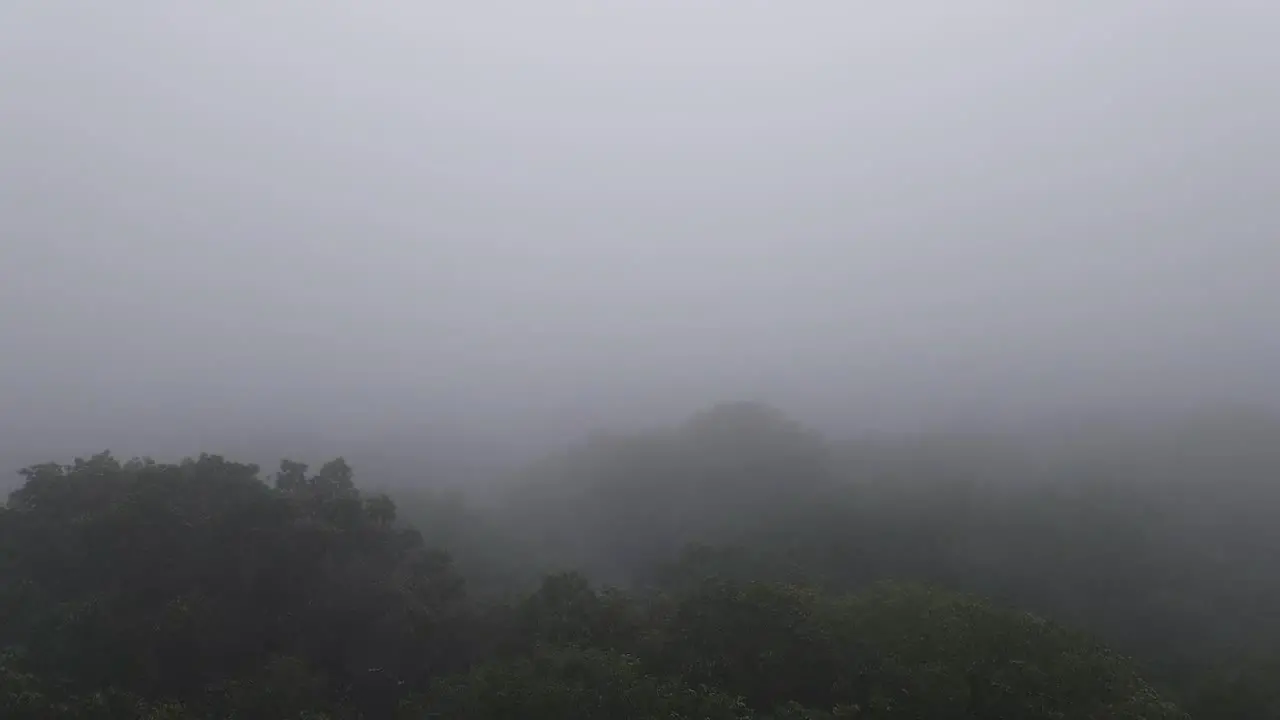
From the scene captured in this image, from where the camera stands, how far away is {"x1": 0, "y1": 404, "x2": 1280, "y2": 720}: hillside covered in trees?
19.2m

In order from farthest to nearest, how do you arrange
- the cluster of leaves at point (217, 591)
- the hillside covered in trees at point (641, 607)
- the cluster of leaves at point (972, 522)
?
the cluster of leaves at point (972, 522), the cluster of leaves at point (217, 591), the hillside covered in trees at point (641, 607)

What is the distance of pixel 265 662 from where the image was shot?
25.3m

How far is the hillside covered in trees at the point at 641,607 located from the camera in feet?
63.0

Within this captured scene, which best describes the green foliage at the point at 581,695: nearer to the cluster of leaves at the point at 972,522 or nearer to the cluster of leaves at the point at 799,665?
the cluster of leaves at the point at 799,665

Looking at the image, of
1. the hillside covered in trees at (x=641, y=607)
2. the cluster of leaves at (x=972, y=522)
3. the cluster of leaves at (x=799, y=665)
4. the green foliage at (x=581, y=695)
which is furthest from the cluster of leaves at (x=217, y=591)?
the cluster of leaves at (x=972, y=522)

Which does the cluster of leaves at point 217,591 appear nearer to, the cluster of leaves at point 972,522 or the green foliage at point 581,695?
the green foliage at point 581,695

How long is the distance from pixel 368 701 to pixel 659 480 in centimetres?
3682

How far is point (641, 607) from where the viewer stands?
25281mm

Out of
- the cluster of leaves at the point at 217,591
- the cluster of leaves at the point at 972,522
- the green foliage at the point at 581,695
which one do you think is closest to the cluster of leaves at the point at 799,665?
the green foliage at the point at 581,695

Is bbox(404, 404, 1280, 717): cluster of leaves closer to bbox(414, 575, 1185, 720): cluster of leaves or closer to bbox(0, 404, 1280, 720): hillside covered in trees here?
bbox(0, 404, 1280, 720): hillside covered in trees

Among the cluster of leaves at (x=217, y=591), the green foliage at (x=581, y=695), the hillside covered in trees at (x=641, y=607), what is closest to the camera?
the green foliage at (x=581, y=695)

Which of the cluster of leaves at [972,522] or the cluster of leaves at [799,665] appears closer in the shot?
the cluster of leaves at [799,665]

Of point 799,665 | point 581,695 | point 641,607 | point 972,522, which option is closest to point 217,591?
point 641,607

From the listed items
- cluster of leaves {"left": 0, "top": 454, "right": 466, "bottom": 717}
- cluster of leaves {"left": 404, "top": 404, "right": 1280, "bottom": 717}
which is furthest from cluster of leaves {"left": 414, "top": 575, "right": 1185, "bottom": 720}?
cluster of leaves {"left": 404, "top": 404, "right": 1280, "bottom": 717}
